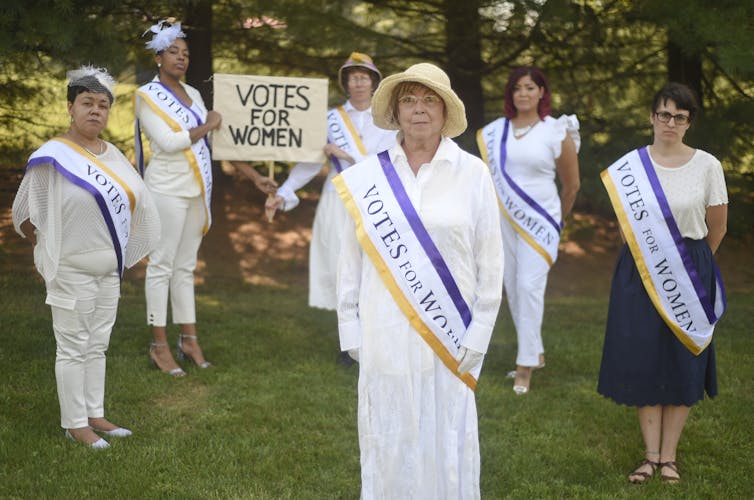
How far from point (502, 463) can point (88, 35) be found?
11.9 ft

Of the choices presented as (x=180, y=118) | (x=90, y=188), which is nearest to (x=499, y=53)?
(x=180, y=118)

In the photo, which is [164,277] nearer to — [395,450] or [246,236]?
[395,450]

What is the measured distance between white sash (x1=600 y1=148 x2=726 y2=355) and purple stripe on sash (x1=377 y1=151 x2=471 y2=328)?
1.33 metres

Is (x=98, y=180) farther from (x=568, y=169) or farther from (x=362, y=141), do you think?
(x=568, y=169)

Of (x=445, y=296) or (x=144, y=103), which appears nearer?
(x=445, y=296)

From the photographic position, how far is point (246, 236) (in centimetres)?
1082

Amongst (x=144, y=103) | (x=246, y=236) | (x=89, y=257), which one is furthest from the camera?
(x=246, y=236)

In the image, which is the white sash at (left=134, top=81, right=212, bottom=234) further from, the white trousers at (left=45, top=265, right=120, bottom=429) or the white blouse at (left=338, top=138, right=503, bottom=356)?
the white blouse at (left=338, top=138, right=503, bottom=356)

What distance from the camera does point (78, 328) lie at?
14.6ft

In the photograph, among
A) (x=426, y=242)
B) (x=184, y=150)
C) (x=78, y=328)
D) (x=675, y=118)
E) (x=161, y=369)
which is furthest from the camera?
(x=161, y=369)

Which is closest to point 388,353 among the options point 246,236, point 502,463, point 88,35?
point 502,463

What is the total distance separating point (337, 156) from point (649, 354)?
2527 mm

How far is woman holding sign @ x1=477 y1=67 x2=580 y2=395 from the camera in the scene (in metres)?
5.55

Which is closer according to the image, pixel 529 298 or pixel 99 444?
pixel 99 444
